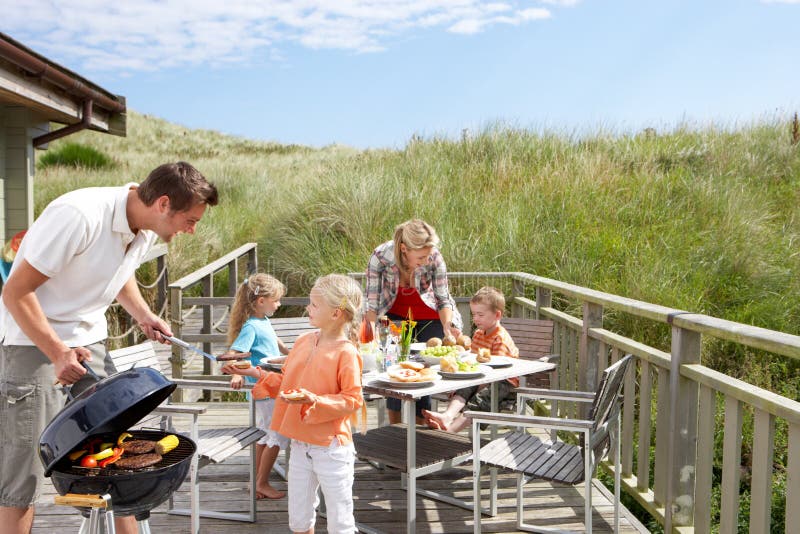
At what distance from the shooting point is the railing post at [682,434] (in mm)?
A: 3240

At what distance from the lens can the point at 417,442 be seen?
12.9 feet

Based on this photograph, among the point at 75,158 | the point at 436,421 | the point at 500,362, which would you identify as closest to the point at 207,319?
the point at 436,421

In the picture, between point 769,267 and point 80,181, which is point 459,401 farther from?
point 80,181

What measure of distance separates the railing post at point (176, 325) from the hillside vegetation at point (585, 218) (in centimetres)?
373

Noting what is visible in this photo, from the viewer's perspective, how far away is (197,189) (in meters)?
2.53

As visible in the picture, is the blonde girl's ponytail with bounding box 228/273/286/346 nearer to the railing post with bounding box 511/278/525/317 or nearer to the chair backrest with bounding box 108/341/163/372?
the chair backrest with bounding box 108/341/163/372

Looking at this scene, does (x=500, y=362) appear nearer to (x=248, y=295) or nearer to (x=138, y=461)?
(x=248, y=295)

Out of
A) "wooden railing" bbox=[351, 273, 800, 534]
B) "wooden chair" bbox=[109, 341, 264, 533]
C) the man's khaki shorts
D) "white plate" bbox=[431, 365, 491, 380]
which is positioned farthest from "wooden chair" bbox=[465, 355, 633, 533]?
the man's khaki shorts

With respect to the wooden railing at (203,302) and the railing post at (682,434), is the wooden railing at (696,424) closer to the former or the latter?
the railing post at (682,434)

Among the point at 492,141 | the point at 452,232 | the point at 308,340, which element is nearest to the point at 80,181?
the point at 492,141

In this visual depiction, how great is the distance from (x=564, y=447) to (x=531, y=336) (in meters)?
1.70

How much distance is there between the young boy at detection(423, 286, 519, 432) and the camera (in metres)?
4.52

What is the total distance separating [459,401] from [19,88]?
596 cm

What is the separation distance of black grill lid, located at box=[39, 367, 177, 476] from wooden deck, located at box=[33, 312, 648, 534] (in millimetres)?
1913
